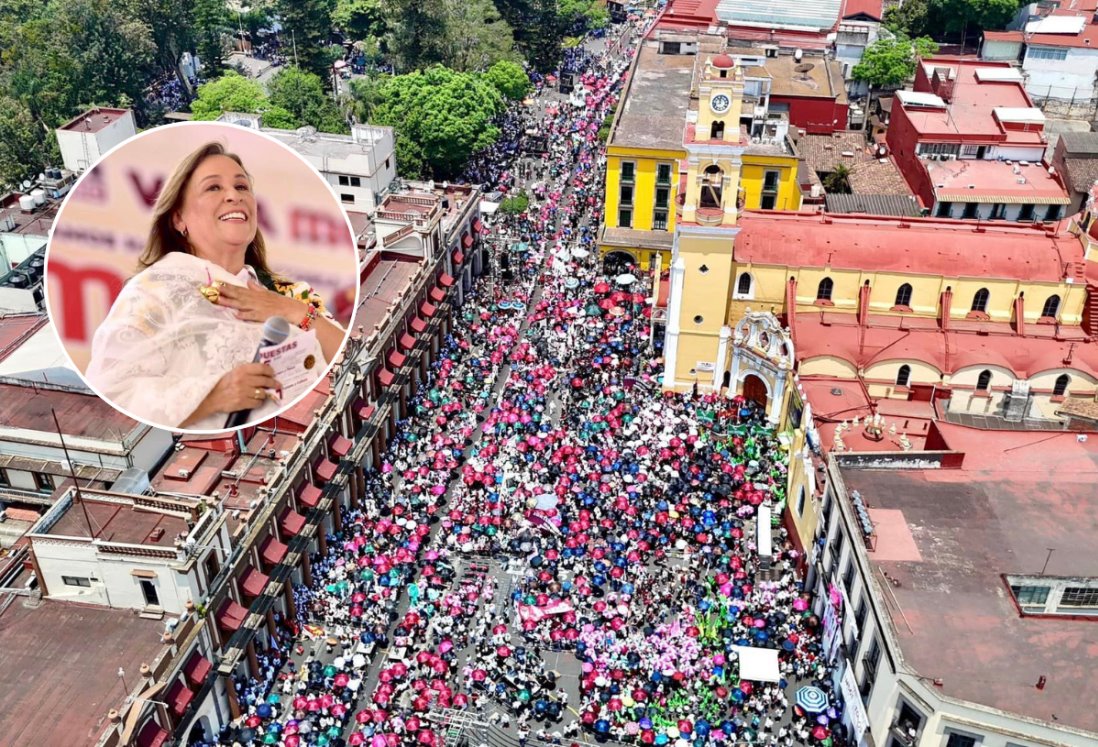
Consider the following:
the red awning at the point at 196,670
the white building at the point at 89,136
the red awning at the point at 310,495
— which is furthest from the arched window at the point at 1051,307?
the white building at the point at 89,136

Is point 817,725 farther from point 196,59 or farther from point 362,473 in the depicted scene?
point 196,59

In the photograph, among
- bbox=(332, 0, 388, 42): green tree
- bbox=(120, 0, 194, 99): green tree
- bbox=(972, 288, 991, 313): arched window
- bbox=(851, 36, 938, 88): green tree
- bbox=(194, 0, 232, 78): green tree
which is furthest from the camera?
bbox=(332, 0, 388, 42): green tree

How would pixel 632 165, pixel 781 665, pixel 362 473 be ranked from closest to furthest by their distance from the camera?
pixel 781 665 < pixel 362 473 < pixel 632 165

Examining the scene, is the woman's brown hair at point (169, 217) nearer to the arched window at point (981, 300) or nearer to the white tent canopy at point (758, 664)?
the white tent canopy at point (758, 664)

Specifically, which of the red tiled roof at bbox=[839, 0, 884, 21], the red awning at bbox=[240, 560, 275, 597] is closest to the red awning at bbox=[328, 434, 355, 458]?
the red awning at bbox=[240, 560, 275, 597]

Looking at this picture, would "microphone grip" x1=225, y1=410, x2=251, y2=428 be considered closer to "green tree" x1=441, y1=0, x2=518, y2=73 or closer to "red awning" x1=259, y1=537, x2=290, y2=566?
"red awning" x1=259, y1=537, x2=290, y2=566

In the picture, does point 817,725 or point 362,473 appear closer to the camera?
point 817,725

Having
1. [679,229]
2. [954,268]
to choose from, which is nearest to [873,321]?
[954,268]
